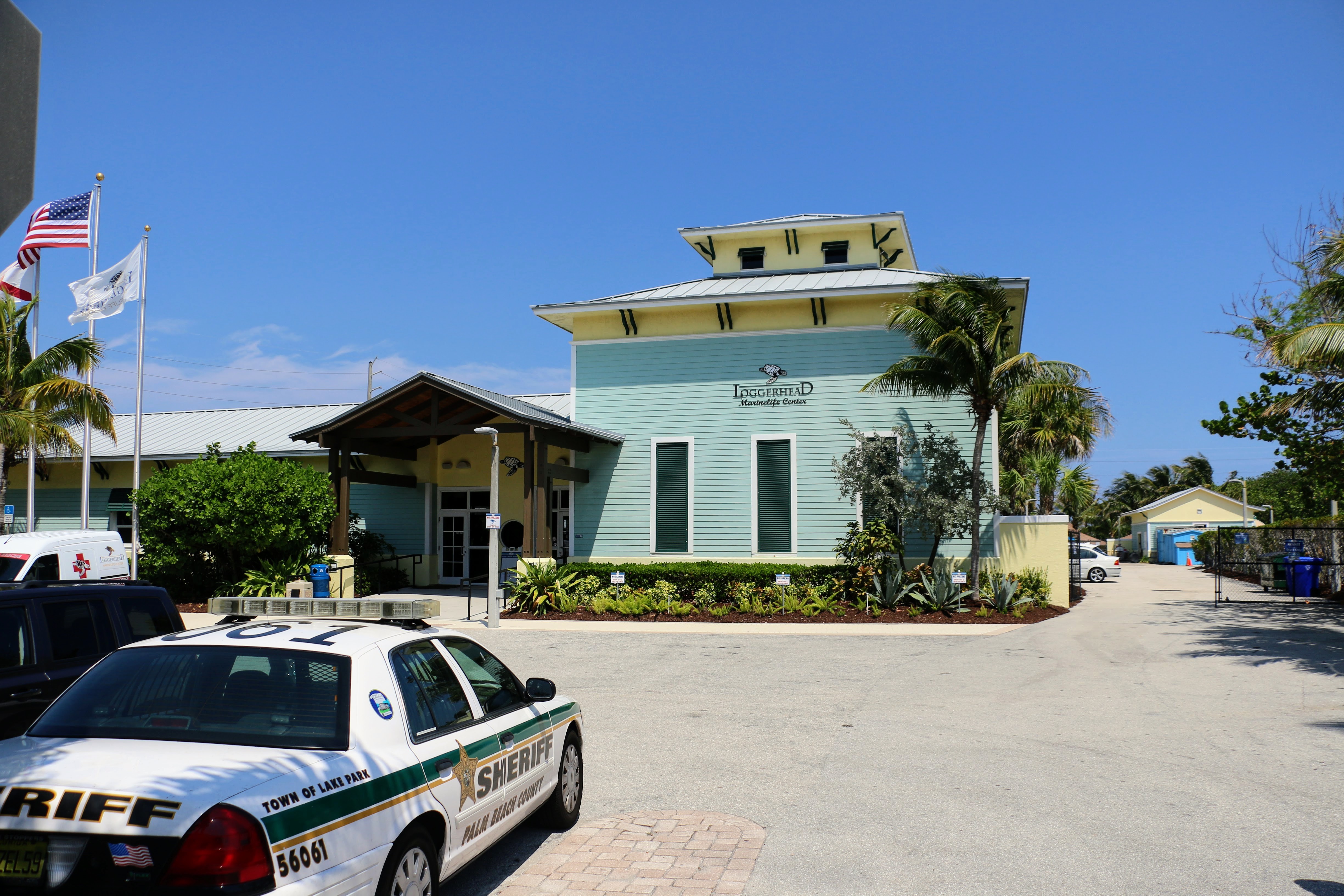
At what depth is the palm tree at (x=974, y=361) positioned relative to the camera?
797 inches

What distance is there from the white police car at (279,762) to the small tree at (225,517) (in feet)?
57.6

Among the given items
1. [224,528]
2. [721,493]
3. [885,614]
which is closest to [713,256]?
[721,493]

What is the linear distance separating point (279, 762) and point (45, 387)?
81.3ft

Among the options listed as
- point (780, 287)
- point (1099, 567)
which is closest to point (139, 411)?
point (780, 287)

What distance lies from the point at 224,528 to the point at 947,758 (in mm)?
18362

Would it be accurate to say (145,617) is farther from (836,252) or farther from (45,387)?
(836,252)

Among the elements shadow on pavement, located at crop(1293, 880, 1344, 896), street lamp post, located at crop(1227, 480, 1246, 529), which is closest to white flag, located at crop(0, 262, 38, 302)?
shadow on pavement, located at crop(1293, 880, 1344, 896)

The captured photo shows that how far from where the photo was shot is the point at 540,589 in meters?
21.7

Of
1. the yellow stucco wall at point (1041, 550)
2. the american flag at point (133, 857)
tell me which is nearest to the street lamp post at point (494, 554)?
the yellow stucco wall at point (1041, 550)

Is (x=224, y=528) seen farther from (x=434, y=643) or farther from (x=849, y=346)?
(x=434, y=643)

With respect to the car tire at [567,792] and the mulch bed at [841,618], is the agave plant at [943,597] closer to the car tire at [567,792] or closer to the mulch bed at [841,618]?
the mulch bed at [841,618]

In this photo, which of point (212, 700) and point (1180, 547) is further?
point (1180, 547)

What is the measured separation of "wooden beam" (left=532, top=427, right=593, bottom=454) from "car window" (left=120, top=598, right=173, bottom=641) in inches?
556

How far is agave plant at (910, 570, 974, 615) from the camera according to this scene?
2059 centimetres
